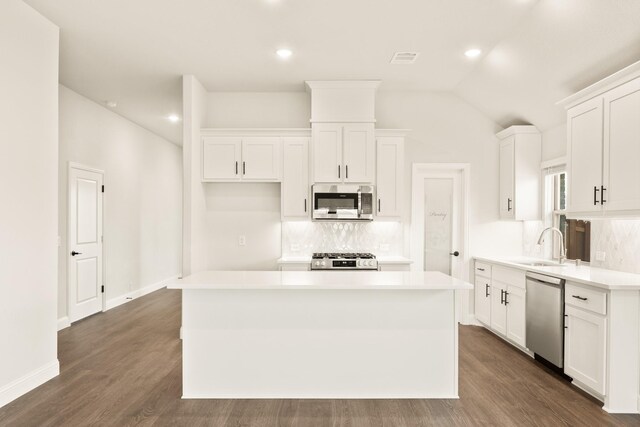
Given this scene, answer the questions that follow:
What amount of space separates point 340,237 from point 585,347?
9.34ft

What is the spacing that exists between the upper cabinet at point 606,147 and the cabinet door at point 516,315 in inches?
39.5

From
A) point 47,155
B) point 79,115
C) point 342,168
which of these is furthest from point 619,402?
point 79,115

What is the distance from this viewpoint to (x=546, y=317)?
3508 mm

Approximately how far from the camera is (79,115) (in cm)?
520

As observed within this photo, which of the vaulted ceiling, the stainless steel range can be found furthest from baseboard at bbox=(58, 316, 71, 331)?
the stainless steel range

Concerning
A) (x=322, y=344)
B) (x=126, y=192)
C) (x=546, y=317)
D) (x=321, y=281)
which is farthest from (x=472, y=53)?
(x=126, y=192)

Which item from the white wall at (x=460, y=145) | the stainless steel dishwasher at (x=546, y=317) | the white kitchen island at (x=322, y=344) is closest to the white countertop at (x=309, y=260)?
the white wall at (x=460, y=145)

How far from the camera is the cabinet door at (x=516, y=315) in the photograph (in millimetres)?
3920

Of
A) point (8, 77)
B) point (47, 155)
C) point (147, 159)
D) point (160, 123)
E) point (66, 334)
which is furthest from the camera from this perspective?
point (147, 159)

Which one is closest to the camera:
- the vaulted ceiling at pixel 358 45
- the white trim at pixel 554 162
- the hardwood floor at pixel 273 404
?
the hardwood floor at pixel 273 404

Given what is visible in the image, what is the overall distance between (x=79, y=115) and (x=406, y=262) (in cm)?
472

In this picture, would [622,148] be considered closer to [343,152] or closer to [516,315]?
[516,315]

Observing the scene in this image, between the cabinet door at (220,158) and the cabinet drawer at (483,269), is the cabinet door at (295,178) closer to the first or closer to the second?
the cabinet door at (220,158)

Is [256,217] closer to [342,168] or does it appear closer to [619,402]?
[342,168]
